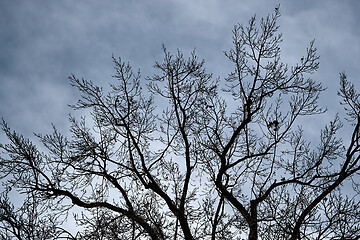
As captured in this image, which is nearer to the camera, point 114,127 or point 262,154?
point 262,154

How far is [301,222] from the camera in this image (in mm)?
7480

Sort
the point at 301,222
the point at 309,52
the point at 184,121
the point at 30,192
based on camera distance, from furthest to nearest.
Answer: the point at 184,121, the point at 309,52, the point at 30,192, the point at 301,222

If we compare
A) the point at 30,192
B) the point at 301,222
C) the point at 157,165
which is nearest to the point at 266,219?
the point at 301,222

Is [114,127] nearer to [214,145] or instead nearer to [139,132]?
[139,132]

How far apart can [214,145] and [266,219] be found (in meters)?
3.23

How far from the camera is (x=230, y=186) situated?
9.88m

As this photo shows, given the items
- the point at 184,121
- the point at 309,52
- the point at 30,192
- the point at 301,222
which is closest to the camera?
the point at 301,222

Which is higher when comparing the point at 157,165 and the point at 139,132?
the point at 139,132

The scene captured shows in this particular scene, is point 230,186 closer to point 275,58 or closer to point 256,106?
point 256,106

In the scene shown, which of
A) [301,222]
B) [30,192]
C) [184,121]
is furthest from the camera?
[184,121]

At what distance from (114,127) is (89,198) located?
84.3 inches

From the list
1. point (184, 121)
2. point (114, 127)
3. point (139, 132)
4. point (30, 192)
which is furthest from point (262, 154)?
point (30, 192)

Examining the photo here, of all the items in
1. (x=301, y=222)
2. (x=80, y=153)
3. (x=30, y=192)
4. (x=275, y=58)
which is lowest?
(x=301, y=222)

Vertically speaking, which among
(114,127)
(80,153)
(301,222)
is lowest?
(301,222)
